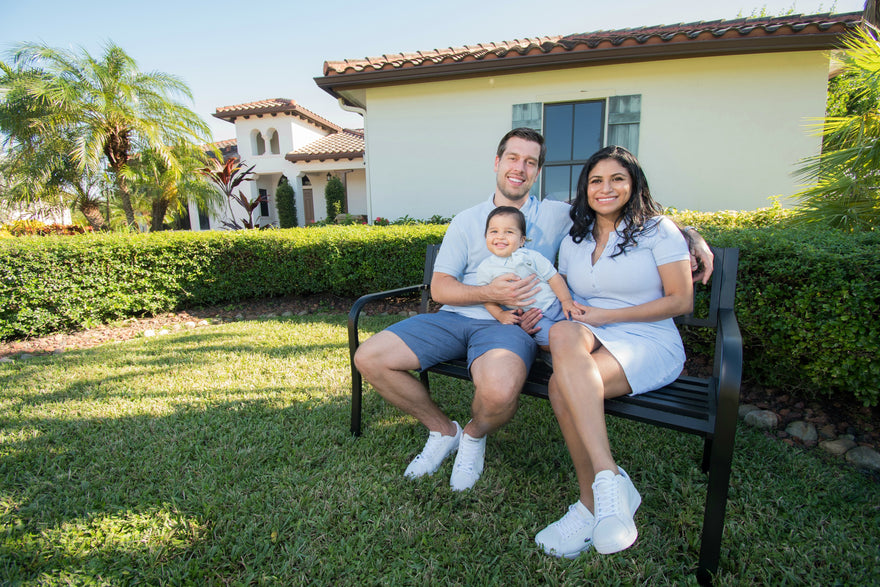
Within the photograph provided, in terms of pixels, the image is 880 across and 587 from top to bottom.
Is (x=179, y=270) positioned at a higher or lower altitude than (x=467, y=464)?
higher

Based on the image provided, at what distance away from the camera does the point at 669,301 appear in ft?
5.62

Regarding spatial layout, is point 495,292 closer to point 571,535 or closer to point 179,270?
point 571,535

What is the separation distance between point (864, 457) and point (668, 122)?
559 centimetres

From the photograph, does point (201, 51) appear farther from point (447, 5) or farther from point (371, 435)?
point (371, 435)

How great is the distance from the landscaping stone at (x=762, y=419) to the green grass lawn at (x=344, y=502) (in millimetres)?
147

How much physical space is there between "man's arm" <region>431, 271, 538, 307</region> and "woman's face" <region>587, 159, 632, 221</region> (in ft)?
1.52

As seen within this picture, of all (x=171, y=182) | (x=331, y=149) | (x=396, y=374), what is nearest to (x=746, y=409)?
(x=396, y=374)

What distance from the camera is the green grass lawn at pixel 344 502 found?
145 centimetres

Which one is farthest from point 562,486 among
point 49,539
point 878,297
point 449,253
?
point 49,539

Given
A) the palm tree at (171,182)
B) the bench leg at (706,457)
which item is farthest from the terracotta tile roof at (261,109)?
the bench leg at (706,457)

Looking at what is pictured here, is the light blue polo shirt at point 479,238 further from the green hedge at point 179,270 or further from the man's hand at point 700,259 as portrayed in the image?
the green hedge at point 179,270

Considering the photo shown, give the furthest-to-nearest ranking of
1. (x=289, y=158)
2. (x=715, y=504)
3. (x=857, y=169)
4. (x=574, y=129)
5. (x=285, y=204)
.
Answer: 1. (x=285, y=204)
2. (x=289, y=158)
3. (x=574, y=129)
4. (x=857, y=169)
5. (x=715, y=504)

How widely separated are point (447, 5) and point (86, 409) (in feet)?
26.0

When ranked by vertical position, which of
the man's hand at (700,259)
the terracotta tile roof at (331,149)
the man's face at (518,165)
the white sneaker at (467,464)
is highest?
the terracotta tile roof at (331,149)
